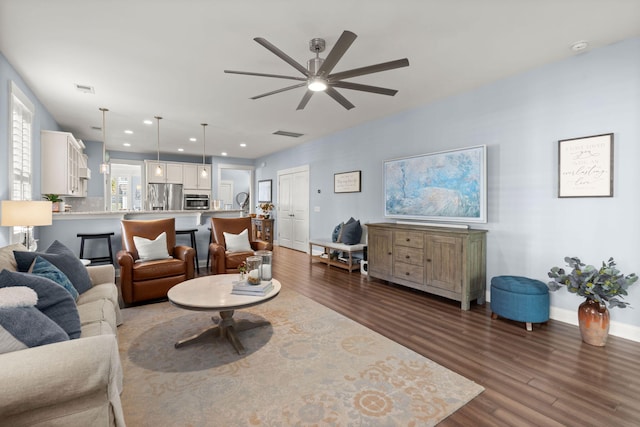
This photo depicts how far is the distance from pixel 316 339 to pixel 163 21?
3.01m

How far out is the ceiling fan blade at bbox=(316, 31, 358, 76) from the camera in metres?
1.95

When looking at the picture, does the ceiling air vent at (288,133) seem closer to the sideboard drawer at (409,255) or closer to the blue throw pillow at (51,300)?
the sideboard drawer at (409,255)

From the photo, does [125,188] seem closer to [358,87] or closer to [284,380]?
[358,87]

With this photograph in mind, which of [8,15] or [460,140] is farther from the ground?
[8,15]

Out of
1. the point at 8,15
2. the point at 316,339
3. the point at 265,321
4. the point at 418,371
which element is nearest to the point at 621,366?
the point at 418,371

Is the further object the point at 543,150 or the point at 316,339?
the point at 543,150

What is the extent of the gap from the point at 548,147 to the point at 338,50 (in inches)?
102

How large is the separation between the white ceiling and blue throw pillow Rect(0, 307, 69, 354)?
2178 mm

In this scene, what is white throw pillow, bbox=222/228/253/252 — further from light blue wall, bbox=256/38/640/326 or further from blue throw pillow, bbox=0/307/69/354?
blue throw pillow, bbox=0/307/69/354

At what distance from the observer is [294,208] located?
7.78 m

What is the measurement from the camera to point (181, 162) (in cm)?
873

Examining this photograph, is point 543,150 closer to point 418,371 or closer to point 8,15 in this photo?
point 418,371

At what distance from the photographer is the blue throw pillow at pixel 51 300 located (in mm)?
1639

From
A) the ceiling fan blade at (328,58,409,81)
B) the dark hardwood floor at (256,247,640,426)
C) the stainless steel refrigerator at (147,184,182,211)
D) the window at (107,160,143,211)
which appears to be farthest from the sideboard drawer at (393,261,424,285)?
the window at (107,160,143,211)
